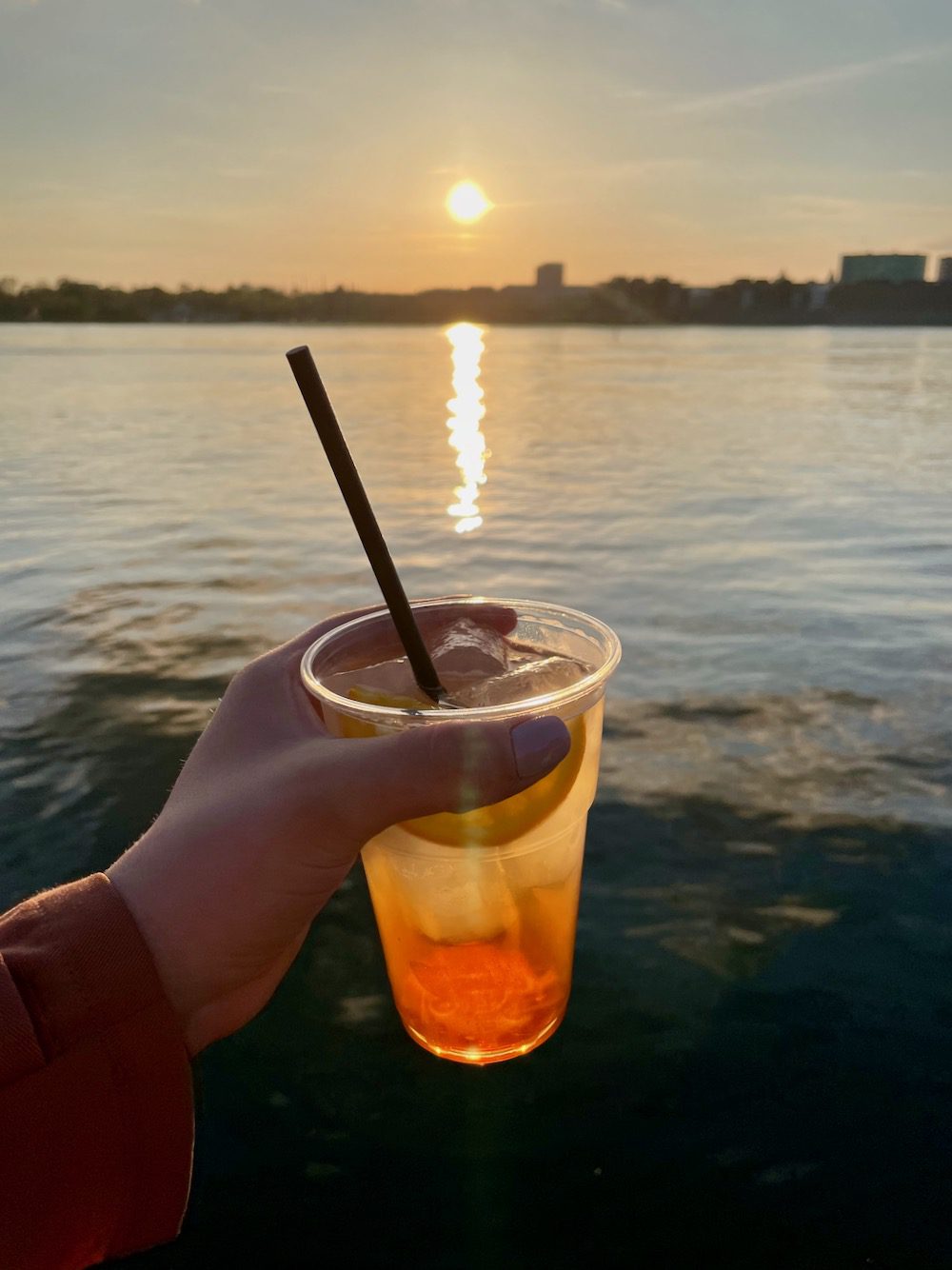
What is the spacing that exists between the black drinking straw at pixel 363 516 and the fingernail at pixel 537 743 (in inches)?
14.3

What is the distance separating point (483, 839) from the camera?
1829mm

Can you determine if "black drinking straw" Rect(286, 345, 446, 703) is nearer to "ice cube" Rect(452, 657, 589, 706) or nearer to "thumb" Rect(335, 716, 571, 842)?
"ice cube" Rect(452, 657, 589, 706)

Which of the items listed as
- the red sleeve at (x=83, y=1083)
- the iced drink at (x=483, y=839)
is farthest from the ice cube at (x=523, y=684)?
the red sleeve at (x=83, y=1083)

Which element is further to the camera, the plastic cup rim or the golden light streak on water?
the golden light streak on water

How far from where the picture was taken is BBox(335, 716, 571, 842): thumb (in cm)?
158

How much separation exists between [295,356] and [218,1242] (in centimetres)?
190

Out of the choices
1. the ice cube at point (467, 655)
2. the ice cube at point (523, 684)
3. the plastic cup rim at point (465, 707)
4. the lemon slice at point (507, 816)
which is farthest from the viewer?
the ice cube at point (467, 655)

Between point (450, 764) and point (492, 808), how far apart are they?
9.3 inches

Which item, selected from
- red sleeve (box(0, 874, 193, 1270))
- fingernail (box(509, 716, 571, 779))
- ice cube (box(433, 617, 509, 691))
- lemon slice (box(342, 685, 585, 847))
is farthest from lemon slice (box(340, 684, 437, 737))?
red sleeve (box(0, 874, 193, 1270))

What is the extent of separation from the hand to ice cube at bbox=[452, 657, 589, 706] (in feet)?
0.83

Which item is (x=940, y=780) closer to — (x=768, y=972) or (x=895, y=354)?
(x=768, y=972)

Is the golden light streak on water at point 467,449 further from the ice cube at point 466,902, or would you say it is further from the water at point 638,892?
the ice cube at point 466,902

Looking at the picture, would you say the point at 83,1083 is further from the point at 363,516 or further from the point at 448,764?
the point at 363,516

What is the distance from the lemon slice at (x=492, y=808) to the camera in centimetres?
179
